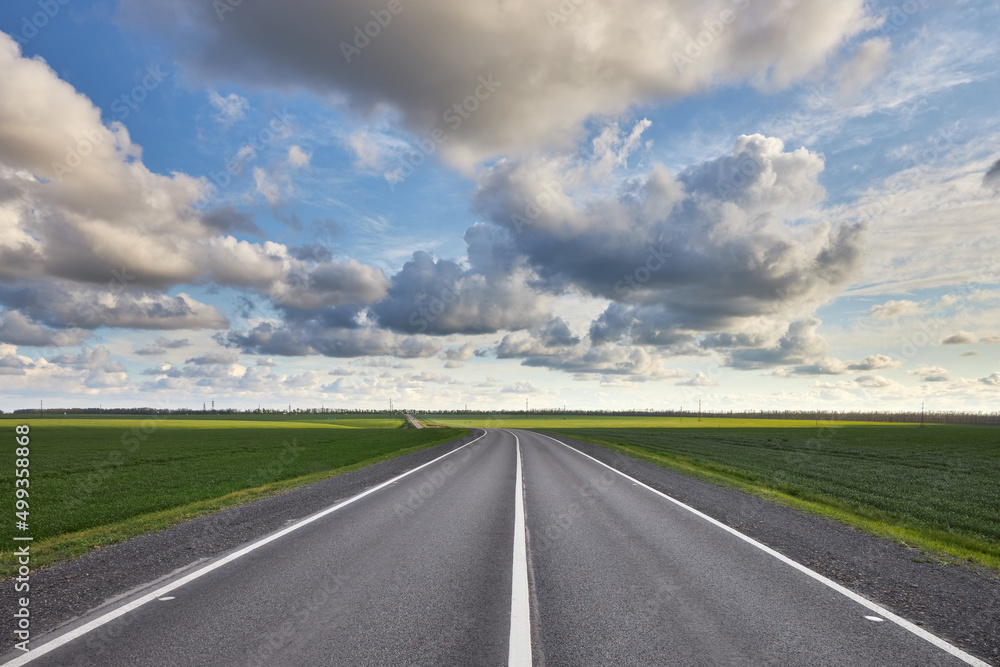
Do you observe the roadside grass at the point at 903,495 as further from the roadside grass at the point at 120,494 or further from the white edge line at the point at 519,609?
the roadside grass at the point at 120,494

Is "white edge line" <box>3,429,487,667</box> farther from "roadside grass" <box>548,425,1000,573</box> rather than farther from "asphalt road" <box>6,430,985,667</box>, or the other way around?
"roadside grass" <box>548,425,1000,573</box>

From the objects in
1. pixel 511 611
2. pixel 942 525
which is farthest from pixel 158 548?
pixel 942 525

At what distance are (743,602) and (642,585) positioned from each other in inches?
46.0

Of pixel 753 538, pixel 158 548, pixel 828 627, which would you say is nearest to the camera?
pixel 828 627

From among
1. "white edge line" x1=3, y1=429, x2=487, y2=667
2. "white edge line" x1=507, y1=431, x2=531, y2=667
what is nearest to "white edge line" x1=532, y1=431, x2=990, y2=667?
"white edge line" x1=507, y1=431, x2=531, y2=667

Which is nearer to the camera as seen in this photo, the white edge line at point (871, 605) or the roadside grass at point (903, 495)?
the white edge line at point (871, 605)

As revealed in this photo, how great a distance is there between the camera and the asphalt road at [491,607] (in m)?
4.76

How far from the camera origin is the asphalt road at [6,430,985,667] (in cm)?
476

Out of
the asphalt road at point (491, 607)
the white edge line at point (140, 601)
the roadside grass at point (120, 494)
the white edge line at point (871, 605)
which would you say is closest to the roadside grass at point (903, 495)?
the white edge line at point (871, 605)

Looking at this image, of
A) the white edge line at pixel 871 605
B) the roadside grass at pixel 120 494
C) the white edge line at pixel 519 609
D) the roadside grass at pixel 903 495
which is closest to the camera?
the white edge line at pixel 519 609

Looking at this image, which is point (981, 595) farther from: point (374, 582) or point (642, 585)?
point (374, 582)

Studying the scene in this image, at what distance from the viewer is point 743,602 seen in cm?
612

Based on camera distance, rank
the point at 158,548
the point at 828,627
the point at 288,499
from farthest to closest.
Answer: the point at 288,499 < the point at 158,548 < the point at 828,627

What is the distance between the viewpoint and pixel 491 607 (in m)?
5.90
